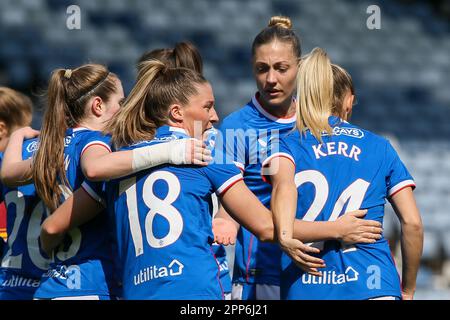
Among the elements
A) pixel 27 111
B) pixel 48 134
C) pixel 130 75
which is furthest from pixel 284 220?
pixel 130 75

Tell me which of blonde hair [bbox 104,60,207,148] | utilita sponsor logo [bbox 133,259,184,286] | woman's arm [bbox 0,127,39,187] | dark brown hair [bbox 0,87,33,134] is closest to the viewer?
utilita sponsor logo [bbox 133,259,184,286]

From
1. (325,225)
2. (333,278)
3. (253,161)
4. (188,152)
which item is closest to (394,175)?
(325,225)

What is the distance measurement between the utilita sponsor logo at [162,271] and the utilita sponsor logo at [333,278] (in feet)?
2.03

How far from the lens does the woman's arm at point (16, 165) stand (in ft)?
11.3

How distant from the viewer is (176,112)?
3.04 metres

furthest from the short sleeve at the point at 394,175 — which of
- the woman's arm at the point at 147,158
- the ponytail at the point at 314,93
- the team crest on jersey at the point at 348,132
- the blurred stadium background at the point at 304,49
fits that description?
the blurred stadium background at the point at 304,49

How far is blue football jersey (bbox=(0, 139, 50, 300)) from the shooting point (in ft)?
11.8

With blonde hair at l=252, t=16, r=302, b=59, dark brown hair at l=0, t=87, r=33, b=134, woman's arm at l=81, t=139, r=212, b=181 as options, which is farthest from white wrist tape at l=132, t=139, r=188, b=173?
dark brown hair at l=0, t=87, r=33, b=134

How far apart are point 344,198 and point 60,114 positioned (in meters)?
1.27

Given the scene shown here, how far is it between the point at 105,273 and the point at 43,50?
7.51m

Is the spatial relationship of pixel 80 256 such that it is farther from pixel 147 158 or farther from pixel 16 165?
pixel 147 158

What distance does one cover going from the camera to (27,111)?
4.25 metres

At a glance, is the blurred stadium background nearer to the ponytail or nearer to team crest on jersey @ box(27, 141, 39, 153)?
team crest on jersey @ box(27, 141, 39, 153)

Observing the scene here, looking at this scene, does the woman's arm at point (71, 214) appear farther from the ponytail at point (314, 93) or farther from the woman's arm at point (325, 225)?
the ponytail at point (314, 93)
